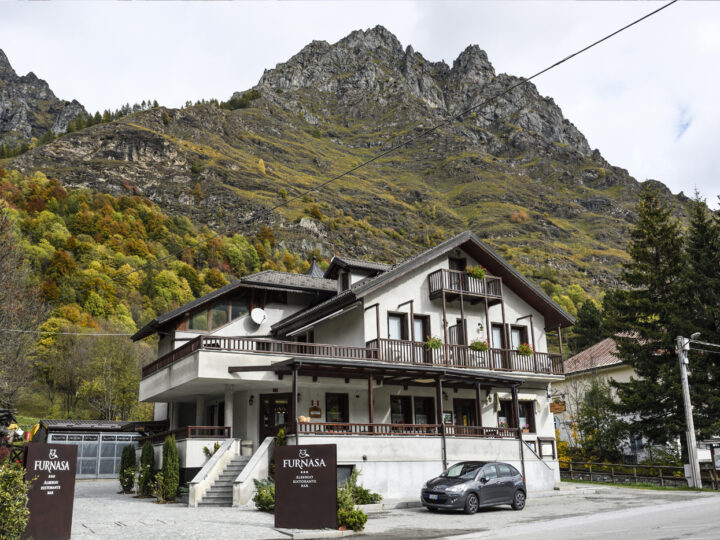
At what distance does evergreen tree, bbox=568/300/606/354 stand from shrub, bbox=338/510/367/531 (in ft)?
194

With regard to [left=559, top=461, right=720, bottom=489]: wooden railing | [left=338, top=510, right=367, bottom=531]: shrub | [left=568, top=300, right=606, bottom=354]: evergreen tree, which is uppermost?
[left=568, top=300, right=606, bottom=354]: evergreen tree

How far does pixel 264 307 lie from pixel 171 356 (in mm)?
5633

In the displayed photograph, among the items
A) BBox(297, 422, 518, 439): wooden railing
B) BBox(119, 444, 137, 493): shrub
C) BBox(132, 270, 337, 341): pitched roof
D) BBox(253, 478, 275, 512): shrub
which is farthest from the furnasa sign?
BBox(119, 444, 137, 493): shrub

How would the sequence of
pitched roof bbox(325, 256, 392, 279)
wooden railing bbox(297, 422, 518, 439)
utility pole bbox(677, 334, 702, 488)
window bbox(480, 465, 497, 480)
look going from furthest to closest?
pitched roof bbox(325, 256, 392, 279) < utility pole bbox(677, 334, 702, 488) < wooden railing bbox(297, 422, 518, 439) < window bbox(480, 465, 497, 480)

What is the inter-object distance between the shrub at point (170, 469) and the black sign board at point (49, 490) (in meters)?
10.8

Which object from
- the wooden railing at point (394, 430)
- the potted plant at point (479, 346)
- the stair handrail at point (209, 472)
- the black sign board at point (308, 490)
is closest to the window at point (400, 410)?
the wooden railing at point (394, 430)

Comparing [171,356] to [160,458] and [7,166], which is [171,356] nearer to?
[160,458]

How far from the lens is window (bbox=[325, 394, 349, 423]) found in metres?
26.8

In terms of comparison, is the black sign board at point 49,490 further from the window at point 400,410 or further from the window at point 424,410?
the window at point 424,410

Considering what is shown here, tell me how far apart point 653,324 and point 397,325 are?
14.6 m

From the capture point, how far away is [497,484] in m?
20.2

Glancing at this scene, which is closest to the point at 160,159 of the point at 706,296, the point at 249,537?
the point at 706,296

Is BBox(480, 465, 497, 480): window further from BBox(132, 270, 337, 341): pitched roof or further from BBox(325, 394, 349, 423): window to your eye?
BBox(132, 270, 337, 341): pitched roof

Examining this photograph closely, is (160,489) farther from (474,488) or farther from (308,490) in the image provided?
(474,488)
